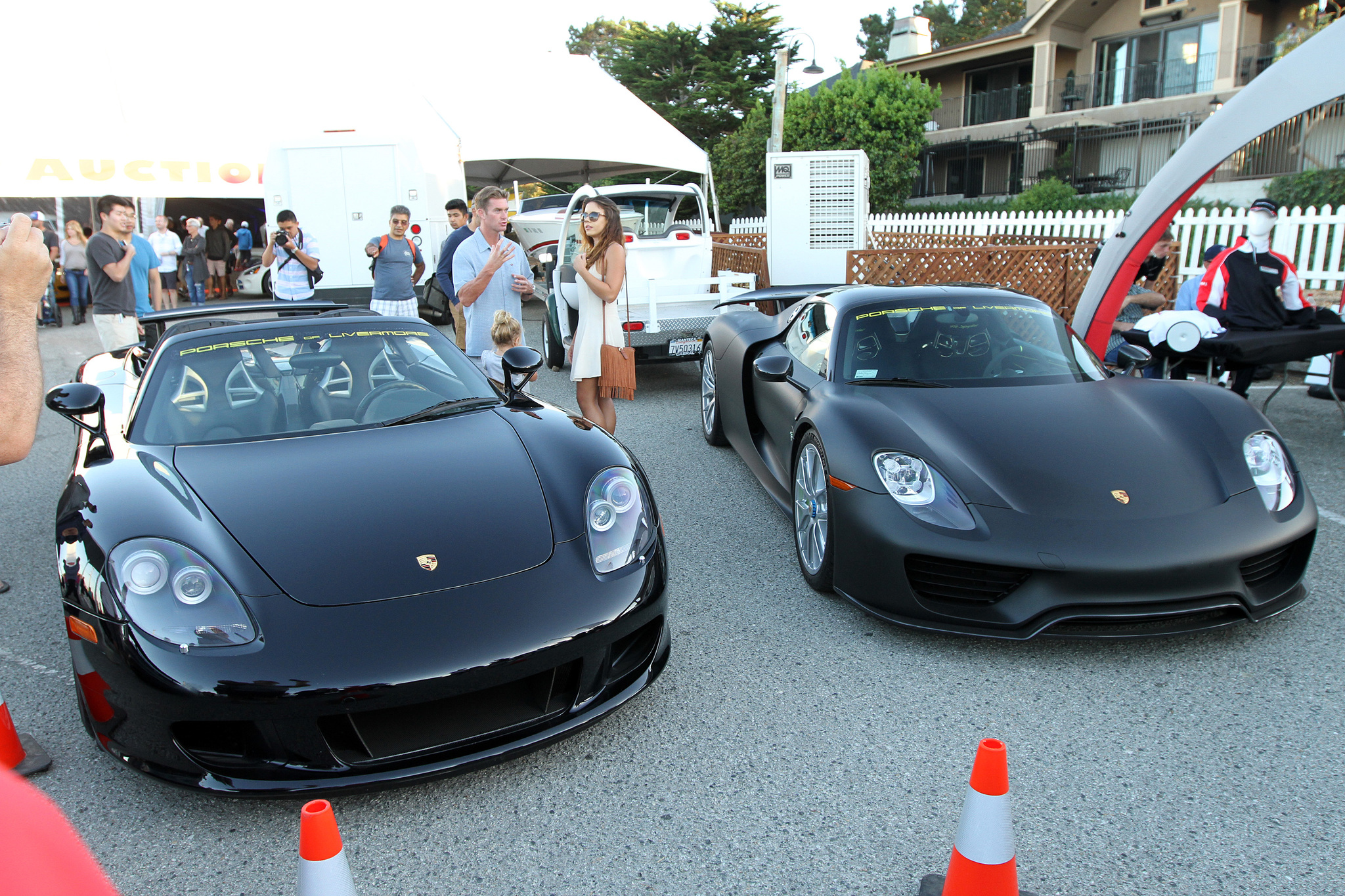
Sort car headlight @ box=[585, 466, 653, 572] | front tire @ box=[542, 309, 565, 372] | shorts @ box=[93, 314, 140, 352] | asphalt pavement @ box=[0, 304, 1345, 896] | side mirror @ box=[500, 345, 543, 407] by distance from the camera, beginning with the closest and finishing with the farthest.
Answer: asphalt pavement @ box=[0, 304, 1345, 896]
car headlight @ box=[585, 466, 653, 572]
side mirror @ box=[500, 345, 543, 407]
shorts @ box=[93, 314, 140, 352]
front tire @ box=[542, 309, 565, 372]

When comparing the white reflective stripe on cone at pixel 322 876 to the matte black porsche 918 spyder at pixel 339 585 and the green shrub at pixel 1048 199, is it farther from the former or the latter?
the green shrub at pixel 1048 199

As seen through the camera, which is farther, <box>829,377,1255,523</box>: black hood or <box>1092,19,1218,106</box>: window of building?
<box>1092,19,1218,106</box>: window of building

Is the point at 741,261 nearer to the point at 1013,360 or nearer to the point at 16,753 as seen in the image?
the point at 1013,360

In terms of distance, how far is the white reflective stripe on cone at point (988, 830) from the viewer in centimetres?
182

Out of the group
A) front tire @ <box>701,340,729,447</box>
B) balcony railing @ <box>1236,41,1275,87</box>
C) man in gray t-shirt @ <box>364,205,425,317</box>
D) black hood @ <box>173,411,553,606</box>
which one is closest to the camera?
black hood @ <box>173,411,553,606</box>

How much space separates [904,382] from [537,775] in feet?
8.19

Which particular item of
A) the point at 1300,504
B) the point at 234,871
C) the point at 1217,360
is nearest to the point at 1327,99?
the point at 1217,360

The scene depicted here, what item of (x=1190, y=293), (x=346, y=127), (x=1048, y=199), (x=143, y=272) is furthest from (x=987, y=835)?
(x=1048, y=199)

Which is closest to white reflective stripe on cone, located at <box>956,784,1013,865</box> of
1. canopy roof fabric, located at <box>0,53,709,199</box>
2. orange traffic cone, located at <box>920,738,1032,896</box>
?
orange traffic cone, located at <box>920,738,1032,896</box>

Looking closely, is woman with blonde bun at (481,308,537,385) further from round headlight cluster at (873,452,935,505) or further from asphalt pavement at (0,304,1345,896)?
round headlight cluster at (873,452,935,505)

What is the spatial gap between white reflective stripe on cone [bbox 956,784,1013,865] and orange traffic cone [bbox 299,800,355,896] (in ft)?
4.13

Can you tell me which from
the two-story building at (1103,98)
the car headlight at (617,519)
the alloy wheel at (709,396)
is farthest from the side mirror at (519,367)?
the two-story building at (1103,98)

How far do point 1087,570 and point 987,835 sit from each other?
1.49 m

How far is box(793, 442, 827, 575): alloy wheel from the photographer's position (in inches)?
151
